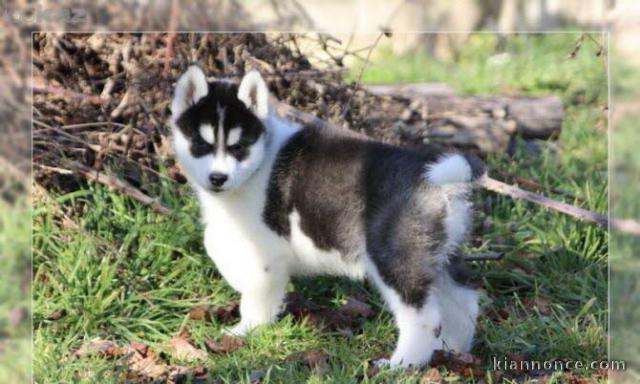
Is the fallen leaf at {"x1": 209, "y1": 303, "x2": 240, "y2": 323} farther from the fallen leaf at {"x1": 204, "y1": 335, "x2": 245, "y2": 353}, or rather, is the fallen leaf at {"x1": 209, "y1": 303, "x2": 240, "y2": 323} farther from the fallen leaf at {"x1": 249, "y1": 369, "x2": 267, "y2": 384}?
the fallen leaf at {"x1": 249, "y1": 369, "x2": 267, "y2": 384}

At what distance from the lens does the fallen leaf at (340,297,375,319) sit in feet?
16.4

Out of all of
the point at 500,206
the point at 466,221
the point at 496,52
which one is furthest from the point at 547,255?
the point at 496,52

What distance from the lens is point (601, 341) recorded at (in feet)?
15.1

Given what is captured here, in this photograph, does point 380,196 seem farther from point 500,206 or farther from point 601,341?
point 500,206

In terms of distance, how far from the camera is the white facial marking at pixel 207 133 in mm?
4559

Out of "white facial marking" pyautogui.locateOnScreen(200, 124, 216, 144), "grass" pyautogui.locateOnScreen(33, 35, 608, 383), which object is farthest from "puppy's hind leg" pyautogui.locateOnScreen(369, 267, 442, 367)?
"white facial marking" pyautogui.locateOnScreen(200, 124, 216, 144)

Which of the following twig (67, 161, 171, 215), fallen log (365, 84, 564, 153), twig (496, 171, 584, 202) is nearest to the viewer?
twig (67, 161, 171, 215)

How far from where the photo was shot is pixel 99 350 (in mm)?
4590

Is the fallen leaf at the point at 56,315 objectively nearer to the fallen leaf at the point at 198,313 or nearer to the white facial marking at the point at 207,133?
the fallen leaf at the point at 198,313

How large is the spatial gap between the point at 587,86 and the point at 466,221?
4.80 m

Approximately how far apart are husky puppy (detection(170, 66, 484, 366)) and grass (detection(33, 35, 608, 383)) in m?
0.26

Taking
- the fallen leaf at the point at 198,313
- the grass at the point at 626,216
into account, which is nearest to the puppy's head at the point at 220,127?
the fallen leaf at the point at 198,313

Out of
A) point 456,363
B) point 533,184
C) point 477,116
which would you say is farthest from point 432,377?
point 477,116

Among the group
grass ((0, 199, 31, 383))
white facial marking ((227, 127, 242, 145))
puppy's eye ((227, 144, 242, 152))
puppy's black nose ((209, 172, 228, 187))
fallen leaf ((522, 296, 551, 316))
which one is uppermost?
white facial marking ((227, 127, 242, 145))
